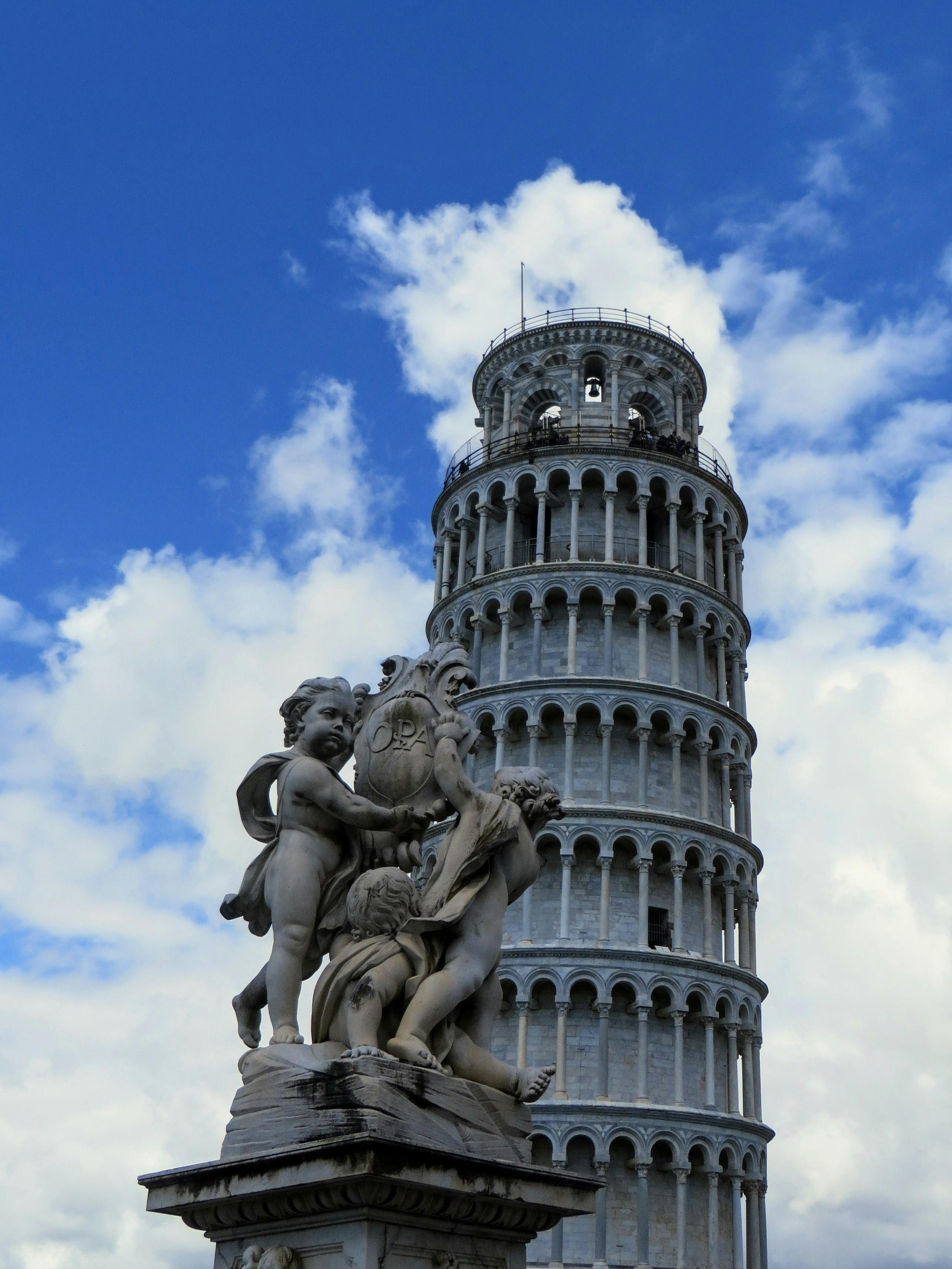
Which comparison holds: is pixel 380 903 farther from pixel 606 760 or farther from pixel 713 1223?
pixel 606 760

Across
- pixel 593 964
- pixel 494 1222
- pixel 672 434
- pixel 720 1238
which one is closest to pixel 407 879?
pixel 494 1222

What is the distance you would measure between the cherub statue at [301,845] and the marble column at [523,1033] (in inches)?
1667

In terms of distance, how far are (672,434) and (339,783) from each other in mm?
53863

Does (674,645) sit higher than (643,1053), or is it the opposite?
(674,645)

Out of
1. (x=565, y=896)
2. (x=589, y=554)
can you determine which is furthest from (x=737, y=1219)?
(x=589, y=554)

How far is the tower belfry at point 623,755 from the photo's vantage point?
157 ft

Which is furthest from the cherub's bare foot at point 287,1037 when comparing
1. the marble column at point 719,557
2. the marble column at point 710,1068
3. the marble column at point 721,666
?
the marble column at point 719,557

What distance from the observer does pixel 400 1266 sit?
19.4ft

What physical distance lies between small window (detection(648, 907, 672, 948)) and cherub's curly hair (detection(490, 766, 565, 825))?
1754 inches

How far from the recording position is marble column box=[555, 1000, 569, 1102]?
1875 inches

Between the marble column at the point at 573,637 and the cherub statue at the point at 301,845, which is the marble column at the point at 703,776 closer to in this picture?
the marble column at the point at 573,637

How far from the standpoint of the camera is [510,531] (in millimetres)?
57031

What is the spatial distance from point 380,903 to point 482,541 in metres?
50.9

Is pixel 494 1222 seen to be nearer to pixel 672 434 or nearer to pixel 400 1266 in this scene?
pixel 400 1266
